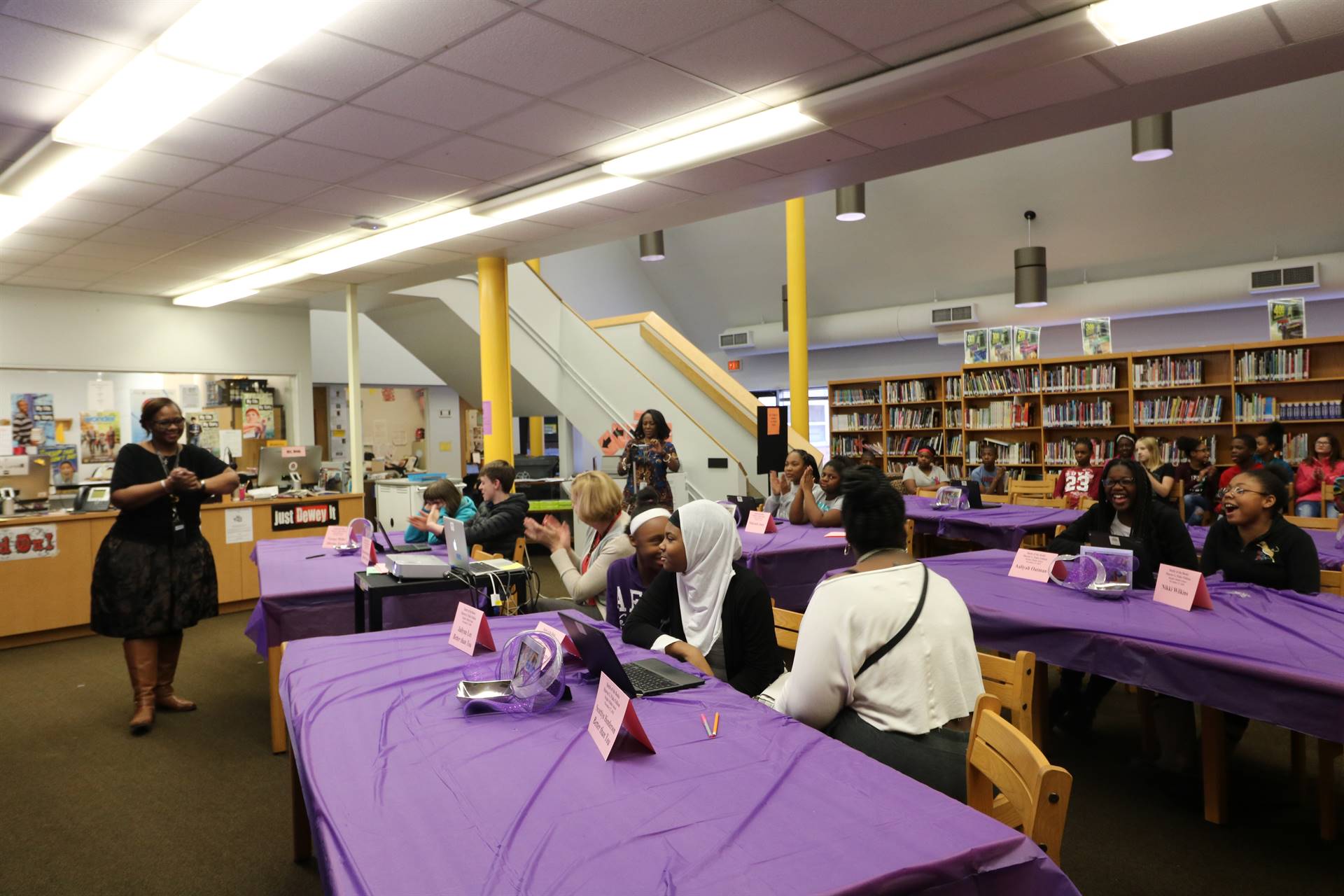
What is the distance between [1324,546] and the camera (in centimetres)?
425

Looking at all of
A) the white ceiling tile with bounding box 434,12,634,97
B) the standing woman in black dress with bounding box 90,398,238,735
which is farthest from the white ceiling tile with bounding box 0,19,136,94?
the standing woman in black dress with bounding box 90,398,238,735

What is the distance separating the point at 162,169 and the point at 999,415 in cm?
929

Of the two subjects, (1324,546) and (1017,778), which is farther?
(1324,546)

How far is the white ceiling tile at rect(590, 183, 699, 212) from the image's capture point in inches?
203

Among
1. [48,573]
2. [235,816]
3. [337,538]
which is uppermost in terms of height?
[337,538]

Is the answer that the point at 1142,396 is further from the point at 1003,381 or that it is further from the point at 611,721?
the point at 611,721

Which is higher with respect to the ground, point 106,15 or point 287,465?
point 106,15

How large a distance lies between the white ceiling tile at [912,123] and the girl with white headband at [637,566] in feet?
7.19

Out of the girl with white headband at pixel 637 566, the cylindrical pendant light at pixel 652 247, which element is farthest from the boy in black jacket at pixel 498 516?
the cylindrical pendant light at pixel 652 247

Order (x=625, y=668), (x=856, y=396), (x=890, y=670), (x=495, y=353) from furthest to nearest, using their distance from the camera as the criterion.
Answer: (x=856, y=396), (x=495, y=353), (x=625, y=668), (x=890, y=670)

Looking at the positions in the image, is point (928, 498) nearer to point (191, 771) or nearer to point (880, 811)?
point (191, 771)

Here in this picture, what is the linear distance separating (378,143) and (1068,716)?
14.1ft

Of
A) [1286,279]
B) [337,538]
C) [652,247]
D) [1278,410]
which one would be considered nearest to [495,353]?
[337,538]

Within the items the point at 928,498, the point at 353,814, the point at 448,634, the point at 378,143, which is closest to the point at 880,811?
the point at 353,814
